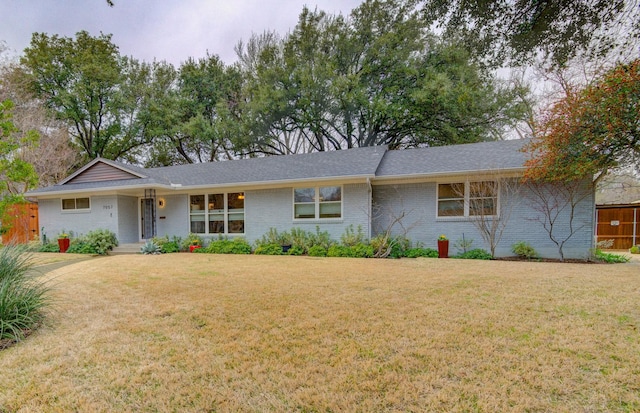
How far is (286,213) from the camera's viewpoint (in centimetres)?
1199

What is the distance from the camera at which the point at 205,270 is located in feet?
24.9

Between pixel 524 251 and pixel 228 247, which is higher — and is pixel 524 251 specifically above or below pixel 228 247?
above

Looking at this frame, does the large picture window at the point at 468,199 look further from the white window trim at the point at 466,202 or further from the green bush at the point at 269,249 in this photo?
the green bush at the point at 269,249

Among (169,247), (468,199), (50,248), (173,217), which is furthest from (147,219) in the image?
(468,199)

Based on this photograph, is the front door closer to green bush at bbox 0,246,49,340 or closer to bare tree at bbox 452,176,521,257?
green bush at bbox 0,246,49,340

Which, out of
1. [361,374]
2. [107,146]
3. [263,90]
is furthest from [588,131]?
[107,146]

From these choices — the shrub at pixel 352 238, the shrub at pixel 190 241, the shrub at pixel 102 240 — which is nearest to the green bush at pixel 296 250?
the shrub at pixel 352 238

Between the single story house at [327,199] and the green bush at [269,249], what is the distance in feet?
3.00

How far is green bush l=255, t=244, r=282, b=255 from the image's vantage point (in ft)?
36.7

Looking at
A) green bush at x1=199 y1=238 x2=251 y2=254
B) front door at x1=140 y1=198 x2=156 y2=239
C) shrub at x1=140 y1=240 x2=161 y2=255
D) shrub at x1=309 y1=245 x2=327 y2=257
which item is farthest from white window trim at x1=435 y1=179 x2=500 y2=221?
front door at x1=140 y1=198 x2=156 y2=239

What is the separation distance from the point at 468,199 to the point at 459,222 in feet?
2.89

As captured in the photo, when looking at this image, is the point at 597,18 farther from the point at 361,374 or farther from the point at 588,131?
the point at 361,374

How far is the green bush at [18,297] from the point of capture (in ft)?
11.7

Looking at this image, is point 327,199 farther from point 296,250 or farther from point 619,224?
point 619,224
